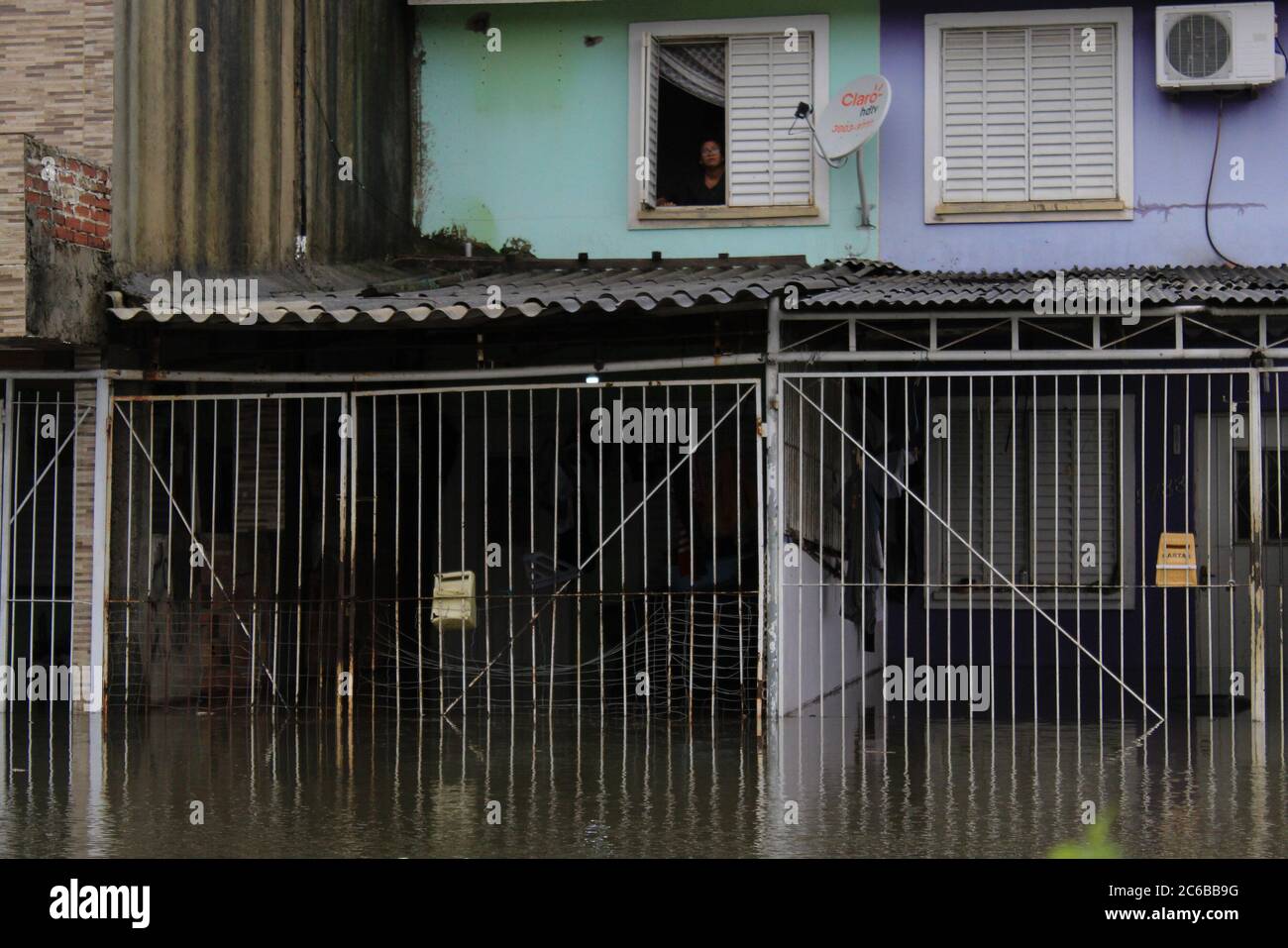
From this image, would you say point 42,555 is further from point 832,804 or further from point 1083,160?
point 1083,160

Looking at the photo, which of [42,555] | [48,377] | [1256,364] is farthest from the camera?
[42,555]

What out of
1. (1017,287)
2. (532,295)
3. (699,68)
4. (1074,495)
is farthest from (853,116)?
(1074,495)

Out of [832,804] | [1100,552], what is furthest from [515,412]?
[832,804]

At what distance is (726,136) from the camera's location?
16.4 metres

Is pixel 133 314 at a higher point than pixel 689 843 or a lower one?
higher

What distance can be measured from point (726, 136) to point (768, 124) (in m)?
0.41

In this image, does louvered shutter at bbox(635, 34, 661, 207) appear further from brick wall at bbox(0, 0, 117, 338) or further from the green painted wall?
brick wall at bbox(0, 0, 117, 338)

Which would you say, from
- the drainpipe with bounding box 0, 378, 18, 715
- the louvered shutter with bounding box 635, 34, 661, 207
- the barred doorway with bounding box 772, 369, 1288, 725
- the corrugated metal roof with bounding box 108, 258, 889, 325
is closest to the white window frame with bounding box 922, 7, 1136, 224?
the corrugated metal roof with bounding box 108, 258, 889, 325

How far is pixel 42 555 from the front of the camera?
49.8 feet

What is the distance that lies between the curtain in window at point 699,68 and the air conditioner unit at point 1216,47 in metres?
3.94

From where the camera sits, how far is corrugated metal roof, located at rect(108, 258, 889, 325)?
1252 cm

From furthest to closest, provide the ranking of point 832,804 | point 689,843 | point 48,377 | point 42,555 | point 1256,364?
point 42,555
point 48,377
point 1256,364
point 832,804
point 689,843

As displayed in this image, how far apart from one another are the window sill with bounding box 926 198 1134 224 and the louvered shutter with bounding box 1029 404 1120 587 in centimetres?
198

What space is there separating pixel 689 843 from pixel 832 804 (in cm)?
142
